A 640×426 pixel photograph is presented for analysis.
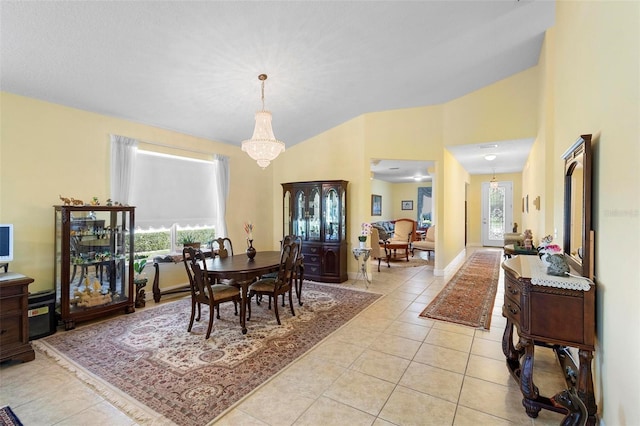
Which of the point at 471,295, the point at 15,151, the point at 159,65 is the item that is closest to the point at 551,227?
the point at 471,295

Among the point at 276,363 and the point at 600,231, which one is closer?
the point at 600,231

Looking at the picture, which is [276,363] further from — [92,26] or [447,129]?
[447,129]

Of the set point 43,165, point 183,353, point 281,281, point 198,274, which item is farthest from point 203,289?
point 43,165

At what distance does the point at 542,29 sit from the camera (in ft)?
11.6

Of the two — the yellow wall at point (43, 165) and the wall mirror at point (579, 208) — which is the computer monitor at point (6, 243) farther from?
the wall mirror at point (579, 208)

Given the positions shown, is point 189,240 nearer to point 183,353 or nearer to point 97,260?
point 97,260

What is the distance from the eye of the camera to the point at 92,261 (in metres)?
3.72

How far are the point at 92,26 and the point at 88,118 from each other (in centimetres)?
172

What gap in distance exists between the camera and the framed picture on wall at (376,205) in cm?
1121

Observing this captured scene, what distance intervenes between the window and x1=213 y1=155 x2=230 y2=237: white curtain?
3 cm

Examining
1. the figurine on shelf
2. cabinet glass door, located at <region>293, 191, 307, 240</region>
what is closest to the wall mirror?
the figurine on shelf

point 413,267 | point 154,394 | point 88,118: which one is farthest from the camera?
point 413,267

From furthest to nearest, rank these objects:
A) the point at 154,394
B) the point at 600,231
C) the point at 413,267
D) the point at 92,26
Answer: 1. the point at 413,267
2. the point at 92,26
3. the point at 154,394
4. the point at 600,231

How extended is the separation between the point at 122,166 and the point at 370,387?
4118 mm
